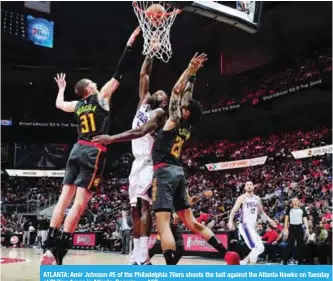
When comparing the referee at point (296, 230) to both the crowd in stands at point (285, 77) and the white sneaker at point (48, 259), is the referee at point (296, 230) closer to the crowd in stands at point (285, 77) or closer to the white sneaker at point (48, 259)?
the white sneaker at point (48, 259)

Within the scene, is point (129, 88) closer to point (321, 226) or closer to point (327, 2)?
point (327, 2)

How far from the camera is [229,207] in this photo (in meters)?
13.9

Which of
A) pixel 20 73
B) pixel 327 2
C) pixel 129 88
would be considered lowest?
pixel 129 88

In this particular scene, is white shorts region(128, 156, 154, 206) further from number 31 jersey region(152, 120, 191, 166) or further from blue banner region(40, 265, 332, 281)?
blue banner region(40, 265, 332, 281)

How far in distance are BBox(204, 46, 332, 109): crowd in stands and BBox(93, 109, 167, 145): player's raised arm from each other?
46.7 feet

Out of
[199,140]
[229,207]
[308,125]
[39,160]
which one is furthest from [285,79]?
[39,160]

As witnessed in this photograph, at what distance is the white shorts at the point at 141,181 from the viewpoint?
4.65 m

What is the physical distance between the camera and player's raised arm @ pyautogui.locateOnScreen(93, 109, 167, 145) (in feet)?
12.4

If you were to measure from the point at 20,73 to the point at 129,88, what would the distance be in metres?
6.42

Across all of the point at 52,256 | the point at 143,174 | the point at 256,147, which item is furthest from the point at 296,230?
the point at 256,147

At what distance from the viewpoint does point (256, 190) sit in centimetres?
1662

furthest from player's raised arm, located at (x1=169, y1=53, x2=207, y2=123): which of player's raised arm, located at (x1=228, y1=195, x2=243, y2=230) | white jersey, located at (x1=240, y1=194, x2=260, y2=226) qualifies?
white jersey, located at (x1=240, y1=194, x2=260, y2=226)

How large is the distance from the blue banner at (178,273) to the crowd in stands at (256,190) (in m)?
5.65

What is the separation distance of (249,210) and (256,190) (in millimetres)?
10071
